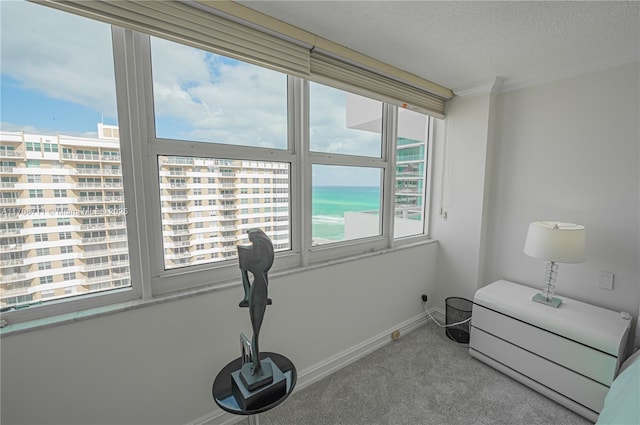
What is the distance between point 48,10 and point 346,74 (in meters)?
1.45

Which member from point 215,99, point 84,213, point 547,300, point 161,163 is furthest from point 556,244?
point 84,213

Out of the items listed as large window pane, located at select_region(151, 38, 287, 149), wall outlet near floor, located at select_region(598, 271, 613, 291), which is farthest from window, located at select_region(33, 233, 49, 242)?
wall outlet near floor, located at select_region(598, 271, 613, 291)

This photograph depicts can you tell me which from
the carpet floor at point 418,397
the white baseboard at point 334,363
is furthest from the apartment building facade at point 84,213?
the carpet floor at point 418,397

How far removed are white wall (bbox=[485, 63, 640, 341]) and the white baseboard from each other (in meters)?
1.01

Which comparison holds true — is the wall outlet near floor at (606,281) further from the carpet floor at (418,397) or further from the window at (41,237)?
the window at (41,237)

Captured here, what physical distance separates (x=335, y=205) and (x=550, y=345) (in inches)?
65.3

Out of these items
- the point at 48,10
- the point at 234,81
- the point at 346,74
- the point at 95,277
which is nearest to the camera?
the point at 48,10

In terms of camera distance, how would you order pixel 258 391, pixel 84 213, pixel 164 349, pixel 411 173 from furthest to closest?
1. pixel 411 173
2. pixel 164 349
3. pixel 84 213
4. pixel 258 391

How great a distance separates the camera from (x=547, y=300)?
1.85m

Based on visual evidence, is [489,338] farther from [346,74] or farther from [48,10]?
[48,10]

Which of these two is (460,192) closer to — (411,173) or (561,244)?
(411,173)

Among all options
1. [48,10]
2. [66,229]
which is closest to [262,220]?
[66,229]

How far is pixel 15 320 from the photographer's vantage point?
3.44 feet

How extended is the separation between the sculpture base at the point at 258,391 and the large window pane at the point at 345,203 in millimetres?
960
